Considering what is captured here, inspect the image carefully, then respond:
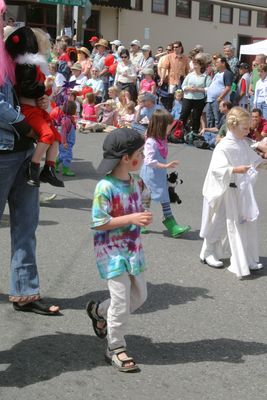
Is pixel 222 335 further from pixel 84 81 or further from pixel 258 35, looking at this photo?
pixel 258 35

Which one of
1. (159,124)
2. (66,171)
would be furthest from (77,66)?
(159,124)

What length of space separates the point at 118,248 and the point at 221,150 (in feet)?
7.28

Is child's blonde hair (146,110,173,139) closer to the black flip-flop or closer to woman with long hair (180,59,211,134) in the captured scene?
the black flip-flop

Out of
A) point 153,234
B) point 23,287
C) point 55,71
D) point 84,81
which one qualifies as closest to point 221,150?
point 153,234

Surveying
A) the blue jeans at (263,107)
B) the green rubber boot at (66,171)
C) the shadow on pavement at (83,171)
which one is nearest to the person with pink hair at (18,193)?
the shadow on pavement at (83,171)

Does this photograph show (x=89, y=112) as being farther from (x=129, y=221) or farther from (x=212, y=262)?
(x=129, y=221)

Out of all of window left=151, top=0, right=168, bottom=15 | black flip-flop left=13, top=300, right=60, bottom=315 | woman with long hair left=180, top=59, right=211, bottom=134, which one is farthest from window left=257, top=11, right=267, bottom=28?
black flip-flop left=13, top=300, right=60, bottom=315

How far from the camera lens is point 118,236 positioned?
3.60 meters

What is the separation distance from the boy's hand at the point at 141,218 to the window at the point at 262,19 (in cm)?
4175

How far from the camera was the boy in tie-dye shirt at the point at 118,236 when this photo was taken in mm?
3555

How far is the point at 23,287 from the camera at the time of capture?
4289 mm

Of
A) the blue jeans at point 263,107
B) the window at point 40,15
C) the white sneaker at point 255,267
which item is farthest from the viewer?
the window at point 40,15

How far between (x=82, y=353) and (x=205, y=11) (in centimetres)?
3761

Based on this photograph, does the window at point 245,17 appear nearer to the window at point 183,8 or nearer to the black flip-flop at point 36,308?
the window at point 183,8
